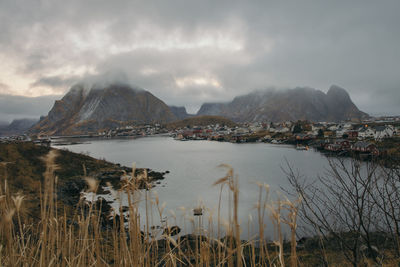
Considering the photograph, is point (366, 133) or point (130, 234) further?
point (366, 133)

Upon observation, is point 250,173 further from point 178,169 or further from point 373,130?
point 373,130

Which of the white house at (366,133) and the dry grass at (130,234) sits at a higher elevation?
the dry grass at (130,234)

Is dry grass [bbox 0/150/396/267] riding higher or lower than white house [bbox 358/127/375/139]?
higher

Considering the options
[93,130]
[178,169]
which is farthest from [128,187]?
[93,130]

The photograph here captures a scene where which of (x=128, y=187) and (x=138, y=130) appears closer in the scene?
(x=128, y=187)

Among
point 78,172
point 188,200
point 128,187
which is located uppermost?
point 128,187

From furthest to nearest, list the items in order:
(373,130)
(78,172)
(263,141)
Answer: (263,141) → (373,130) → (78,172)

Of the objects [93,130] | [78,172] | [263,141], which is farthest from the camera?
[93,130]

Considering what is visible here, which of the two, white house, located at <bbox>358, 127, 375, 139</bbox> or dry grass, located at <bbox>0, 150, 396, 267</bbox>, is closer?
dry grass, located at <bbox>0, 150, 396, 267</bbox>

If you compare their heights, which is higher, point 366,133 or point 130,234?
point 130,234

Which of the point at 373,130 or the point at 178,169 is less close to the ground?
the point at 373,130

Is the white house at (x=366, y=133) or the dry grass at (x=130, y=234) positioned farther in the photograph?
the white house at (x=366, y=133)
